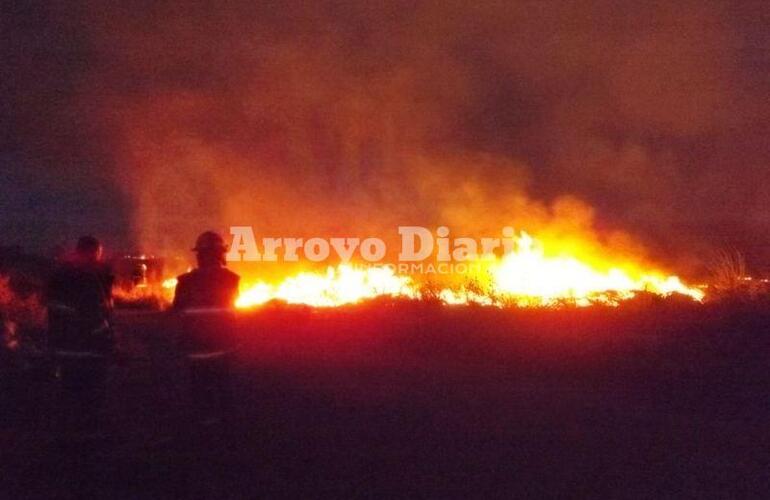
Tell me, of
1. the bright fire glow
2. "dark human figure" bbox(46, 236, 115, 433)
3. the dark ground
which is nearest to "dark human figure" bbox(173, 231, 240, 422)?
the dark ground

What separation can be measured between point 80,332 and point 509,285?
12880 mm

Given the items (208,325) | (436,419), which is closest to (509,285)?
(436,419)

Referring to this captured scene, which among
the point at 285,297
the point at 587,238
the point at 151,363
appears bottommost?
the point at 151,363

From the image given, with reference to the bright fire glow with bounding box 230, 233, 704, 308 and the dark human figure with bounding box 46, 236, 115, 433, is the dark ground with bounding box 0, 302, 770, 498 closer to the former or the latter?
the dark human figure with bounding box 46, 236, 115, 433

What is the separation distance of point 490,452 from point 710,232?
26384 millimetres

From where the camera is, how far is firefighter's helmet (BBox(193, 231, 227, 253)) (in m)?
6.73

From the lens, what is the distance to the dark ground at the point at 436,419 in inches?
236

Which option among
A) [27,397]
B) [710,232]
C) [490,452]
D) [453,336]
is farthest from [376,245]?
[490,452]

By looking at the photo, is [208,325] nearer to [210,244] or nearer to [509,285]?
[210,244]

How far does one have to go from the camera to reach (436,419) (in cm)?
771

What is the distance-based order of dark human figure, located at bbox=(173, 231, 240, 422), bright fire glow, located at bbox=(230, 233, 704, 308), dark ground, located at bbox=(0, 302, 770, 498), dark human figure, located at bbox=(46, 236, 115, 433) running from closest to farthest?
dark ground, located at bbox=(0, 302, 770, 498) → dark human figure, located at bbox=(173, 231, 240, 422) → dark human figure, located at bbox=(46, 236, 115, 433) → bright fire glow, located at bbox=(230, 233, 704, 308)

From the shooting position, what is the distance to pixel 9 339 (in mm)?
10289

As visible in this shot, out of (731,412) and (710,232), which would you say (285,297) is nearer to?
(731,412)

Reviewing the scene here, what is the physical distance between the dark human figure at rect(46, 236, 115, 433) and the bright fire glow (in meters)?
9.63
